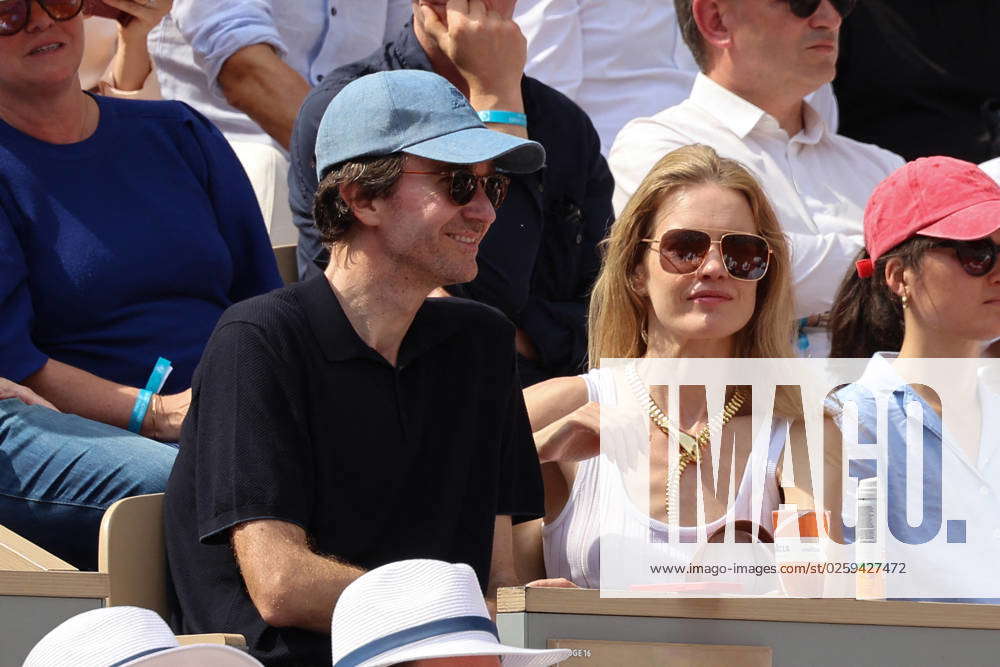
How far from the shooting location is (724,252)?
3293mm

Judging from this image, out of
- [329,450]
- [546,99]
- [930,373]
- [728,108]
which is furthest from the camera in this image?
[728,108]

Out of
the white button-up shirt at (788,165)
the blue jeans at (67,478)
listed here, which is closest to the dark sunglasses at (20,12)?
the blue jeans at (67,478)

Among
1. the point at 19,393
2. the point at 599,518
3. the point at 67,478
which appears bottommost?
the point at 599,518

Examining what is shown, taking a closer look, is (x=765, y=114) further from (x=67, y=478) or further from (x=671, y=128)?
(x=67, y=478)

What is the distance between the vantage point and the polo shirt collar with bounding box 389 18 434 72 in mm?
3984

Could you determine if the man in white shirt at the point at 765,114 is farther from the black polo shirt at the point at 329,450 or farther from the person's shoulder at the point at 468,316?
the black polo shirt at the point at 329,450

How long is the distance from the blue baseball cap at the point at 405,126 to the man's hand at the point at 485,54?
0.88 meters

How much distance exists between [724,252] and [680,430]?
38 cm

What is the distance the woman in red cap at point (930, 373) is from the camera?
2.85 m

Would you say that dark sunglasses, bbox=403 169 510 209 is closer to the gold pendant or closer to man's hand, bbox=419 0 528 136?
the gold pendant

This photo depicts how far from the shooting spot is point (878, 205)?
337cm

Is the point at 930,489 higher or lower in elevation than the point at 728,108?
lower

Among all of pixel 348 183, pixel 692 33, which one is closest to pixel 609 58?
pixel 692 33

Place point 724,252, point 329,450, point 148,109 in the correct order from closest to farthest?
point 329,450 → point 724,252 → point 148,109
